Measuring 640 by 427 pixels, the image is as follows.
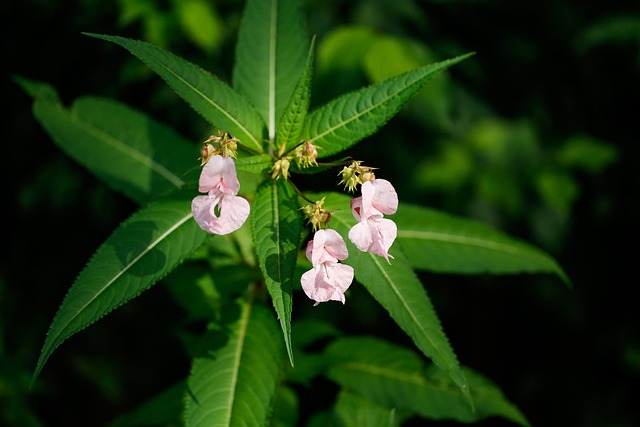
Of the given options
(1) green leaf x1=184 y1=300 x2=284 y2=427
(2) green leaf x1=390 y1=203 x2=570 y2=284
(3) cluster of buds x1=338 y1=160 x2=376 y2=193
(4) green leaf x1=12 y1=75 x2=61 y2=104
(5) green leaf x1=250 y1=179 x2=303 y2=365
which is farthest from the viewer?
(4) green leaf x1=12 y1=75 x2=61 y2=104

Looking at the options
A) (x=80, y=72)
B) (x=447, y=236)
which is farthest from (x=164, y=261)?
(x=80, y=72)

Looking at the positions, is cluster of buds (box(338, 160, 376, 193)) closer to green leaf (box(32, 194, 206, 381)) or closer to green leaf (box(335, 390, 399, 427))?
green leaf (box(32, 194, 206, 381))

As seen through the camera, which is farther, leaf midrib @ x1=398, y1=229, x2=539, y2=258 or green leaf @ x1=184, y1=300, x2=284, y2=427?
leaf midrib @ x1=398, y1=229, x2=539, y2=258

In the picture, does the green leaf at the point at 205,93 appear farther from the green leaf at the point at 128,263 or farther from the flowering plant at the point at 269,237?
the green leaf at the point at 128,263

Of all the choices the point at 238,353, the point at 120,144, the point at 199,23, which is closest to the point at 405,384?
the point at 238,353

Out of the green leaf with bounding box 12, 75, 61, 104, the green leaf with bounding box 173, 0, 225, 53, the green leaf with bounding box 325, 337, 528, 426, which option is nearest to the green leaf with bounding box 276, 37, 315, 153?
the green leaf with bounding box 325, 337, 528, 426

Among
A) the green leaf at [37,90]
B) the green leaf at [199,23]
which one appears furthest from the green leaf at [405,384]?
the green leaf at [199,23]

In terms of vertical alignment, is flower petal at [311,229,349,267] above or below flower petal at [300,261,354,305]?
above

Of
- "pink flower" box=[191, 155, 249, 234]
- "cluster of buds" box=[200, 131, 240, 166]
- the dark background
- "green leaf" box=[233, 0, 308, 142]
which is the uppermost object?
"green leaf" box=[233, 0, 308, 142]
